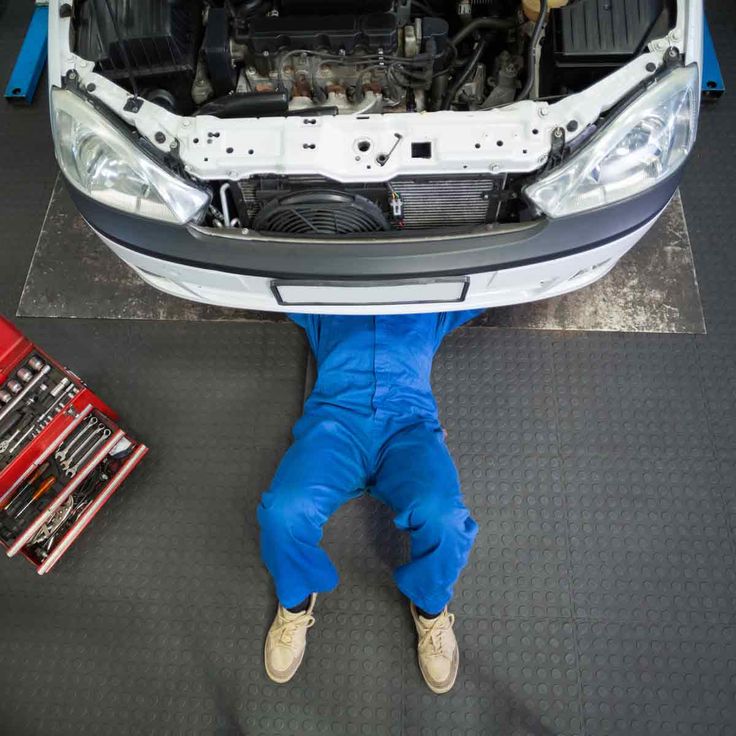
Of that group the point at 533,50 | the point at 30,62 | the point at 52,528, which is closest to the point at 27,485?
the point at 52,528

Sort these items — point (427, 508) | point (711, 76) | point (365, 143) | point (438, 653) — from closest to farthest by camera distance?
point (365, 143) → point (427, 508) → point (438, 653) → point (711, 76)

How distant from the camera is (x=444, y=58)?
1831mm

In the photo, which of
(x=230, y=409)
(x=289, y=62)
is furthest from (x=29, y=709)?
(x=289, y=62)

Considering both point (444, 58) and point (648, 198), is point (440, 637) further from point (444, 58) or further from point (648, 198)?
point (444, 58)

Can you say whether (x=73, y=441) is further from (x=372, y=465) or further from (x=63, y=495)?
(x=372, y=465)

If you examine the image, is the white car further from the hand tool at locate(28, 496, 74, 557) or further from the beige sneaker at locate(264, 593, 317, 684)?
the beige sneaker at locate(264, 593, 317, 684)

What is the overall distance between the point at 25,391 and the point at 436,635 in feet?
4.47

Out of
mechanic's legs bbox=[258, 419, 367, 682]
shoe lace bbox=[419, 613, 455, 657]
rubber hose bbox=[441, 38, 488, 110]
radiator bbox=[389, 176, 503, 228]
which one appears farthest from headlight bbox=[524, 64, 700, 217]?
shoe lace bbox=[419, 613, 455, 657]

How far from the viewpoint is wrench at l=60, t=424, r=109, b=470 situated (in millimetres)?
1955

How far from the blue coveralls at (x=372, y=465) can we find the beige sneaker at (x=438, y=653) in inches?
2.9

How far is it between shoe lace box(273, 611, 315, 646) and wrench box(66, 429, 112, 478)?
762mm

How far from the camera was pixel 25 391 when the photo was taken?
1.79 m

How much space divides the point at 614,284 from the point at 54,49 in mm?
1915

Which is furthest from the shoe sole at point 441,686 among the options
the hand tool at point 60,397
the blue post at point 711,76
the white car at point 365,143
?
the blue post at point 711,76
